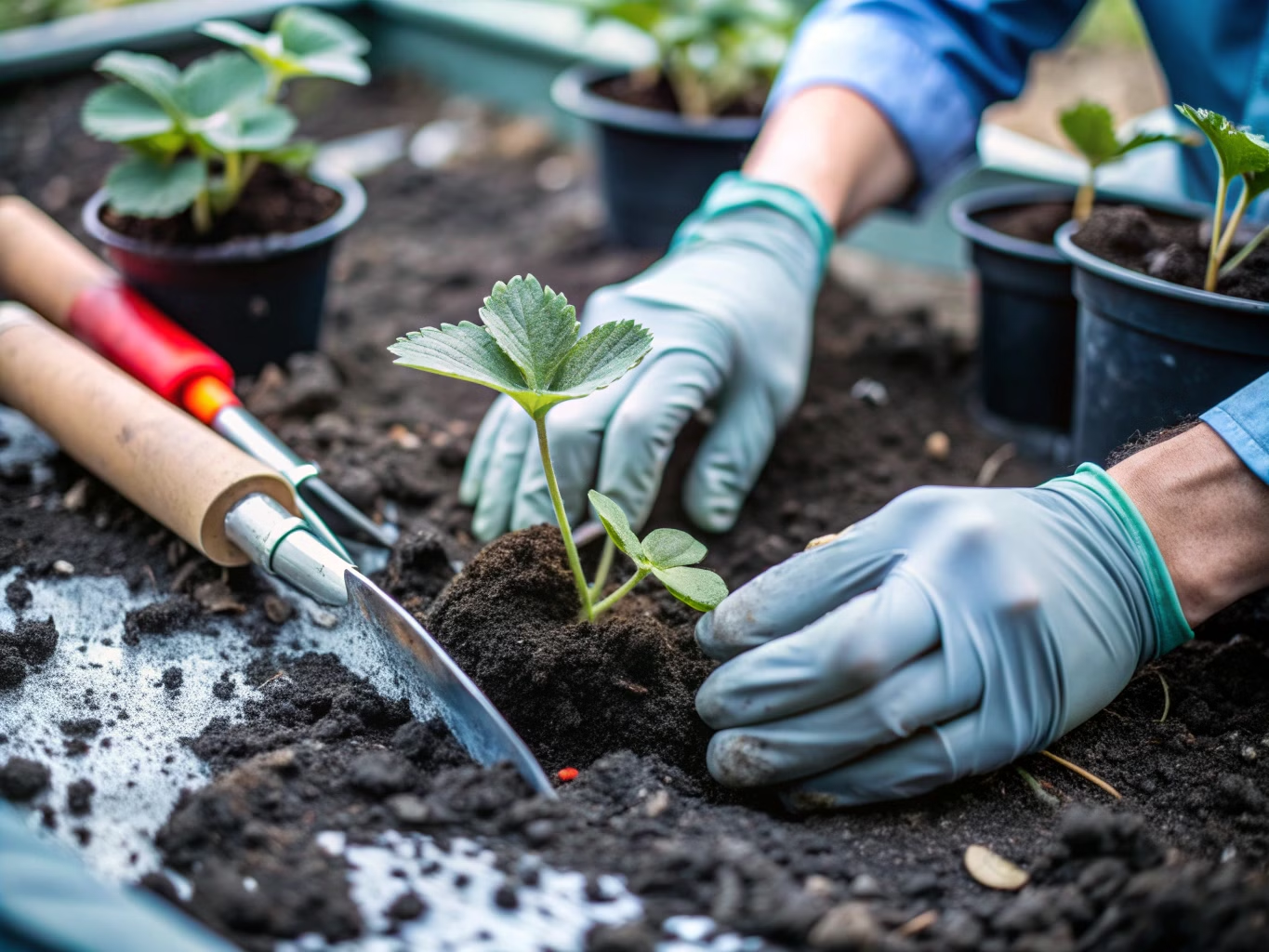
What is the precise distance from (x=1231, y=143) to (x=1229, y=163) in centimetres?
5

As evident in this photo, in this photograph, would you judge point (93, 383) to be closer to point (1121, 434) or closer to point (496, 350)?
point (496, 350)

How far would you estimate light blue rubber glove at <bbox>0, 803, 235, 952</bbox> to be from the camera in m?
0.63

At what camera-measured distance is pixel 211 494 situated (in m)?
1.06

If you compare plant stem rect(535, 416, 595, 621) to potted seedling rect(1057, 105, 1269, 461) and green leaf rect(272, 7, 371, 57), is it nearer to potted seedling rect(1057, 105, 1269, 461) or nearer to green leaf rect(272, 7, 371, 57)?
potted seedling rect(1057, 105, 1269, 461)

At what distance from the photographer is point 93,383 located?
47.6 inches

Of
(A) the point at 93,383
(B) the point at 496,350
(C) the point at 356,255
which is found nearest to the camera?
(B) the point at 496,350

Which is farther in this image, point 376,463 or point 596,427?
point 376,463

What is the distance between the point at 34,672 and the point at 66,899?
1.36 feet

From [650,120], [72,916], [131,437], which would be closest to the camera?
[72,916]

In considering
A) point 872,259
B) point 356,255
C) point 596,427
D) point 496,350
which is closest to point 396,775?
point 496,350

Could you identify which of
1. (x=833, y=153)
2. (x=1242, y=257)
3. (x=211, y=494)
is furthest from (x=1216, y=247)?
(x=211, y=494)

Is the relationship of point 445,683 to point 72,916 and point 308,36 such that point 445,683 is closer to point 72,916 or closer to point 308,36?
point 72,916

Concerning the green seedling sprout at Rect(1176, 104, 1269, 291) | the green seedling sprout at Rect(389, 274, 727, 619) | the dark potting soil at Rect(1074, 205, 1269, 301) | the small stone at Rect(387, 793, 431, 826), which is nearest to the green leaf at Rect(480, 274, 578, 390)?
the green seedling sprout at Rect(389, 274, 727, 619)

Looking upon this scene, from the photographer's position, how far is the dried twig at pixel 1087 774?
94 cm
